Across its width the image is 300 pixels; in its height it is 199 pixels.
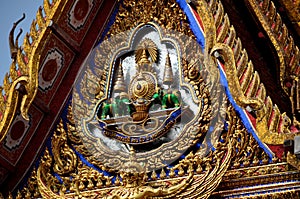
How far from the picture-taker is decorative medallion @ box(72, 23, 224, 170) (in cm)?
1285

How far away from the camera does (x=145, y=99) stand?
13086 mm

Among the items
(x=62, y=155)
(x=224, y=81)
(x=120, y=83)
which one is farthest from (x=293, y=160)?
(x=62, y=155)

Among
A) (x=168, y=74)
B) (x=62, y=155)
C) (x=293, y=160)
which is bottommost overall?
(x=62, y=155)

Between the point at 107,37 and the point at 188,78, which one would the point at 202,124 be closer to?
the point at 188,78

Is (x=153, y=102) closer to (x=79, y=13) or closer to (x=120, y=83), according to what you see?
(x=120, y=83)

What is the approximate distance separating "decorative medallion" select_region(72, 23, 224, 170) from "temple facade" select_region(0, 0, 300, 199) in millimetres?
12

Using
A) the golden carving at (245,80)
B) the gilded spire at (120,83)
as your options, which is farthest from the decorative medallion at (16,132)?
the golden carving at (245,80)

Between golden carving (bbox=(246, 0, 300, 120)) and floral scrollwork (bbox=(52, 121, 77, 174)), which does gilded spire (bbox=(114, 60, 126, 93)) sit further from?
golden carving (bbox=(246, 0, 300, 120))

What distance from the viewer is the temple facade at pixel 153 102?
12.4 meters

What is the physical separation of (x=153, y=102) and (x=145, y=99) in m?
0.08

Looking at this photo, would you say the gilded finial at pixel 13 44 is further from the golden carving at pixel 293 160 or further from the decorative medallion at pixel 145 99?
the golden carving at pixel 293 160

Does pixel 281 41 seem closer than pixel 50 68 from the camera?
Yes

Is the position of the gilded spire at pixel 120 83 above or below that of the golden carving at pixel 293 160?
above

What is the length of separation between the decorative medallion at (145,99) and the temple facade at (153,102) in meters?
0.01
